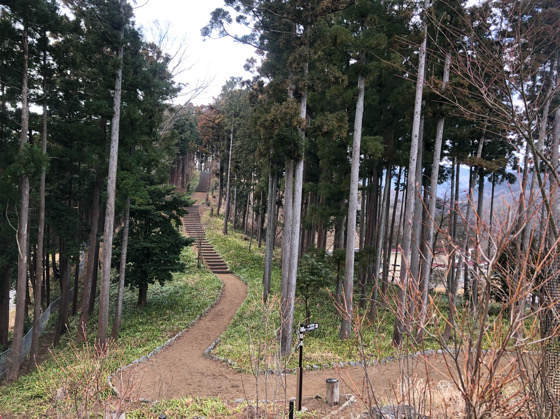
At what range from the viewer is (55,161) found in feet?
41.0

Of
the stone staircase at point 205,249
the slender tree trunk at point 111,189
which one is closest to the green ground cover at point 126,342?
the slender tree trunk at point 111,189

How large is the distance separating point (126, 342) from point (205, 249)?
51.1 feet

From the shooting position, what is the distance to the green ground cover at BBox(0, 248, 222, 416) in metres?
6.10

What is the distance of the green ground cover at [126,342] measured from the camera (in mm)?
6102

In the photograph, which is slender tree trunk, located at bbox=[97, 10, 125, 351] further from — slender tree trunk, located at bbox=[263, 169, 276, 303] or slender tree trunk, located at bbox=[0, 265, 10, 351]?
slender tree trunk, located at bbox=[263, 169, 276, 303]

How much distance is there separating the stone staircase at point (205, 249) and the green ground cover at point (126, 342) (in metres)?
1.18

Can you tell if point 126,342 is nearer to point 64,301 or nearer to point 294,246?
point 64,301

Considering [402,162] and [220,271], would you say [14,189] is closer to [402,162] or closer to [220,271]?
[402,162]

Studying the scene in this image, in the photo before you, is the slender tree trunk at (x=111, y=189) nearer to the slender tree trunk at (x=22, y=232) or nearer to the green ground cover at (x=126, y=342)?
the green ground cover at (x=126, y=342)

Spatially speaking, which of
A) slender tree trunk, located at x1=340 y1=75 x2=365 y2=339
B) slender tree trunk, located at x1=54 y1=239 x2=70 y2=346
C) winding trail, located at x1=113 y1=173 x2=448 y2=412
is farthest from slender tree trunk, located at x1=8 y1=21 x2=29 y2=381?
slender tree trunk, located at x1=340 y1=75 x2=365 y2=339

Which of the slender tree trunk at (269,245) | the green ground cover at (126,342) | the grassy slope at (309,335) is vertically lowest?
the green ground cover at (126,342)

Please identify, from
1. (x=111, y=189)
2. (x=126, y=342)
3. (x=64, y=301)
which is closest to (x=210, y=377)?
(x=126, y=342)

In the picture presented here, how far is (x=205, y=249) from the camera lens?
1079 inches

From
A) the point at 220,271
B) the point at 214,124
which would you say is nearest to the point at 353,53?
the point at 220,271
